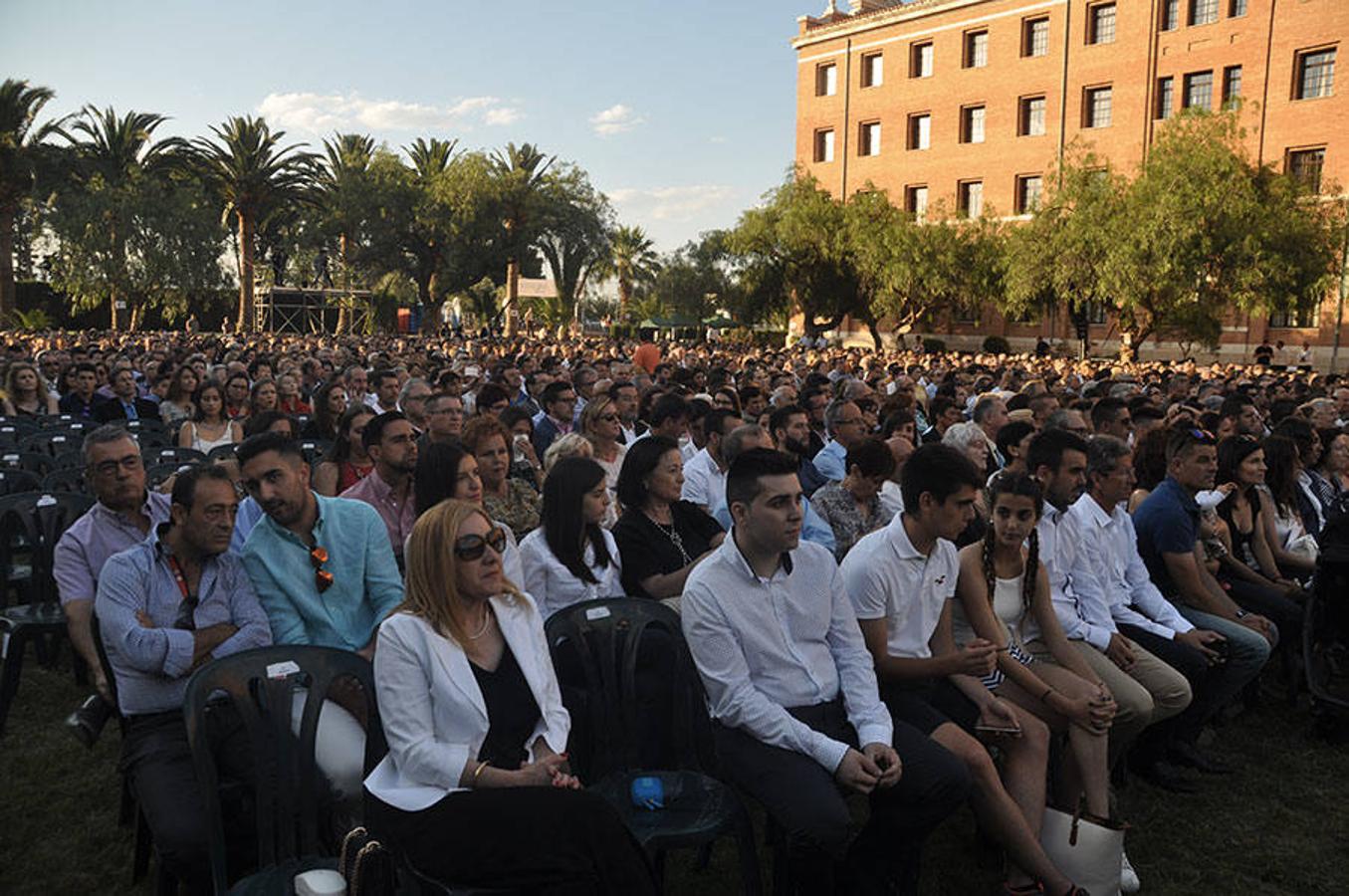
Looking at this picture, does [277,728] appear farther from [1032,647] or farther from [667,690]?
[1032,647]

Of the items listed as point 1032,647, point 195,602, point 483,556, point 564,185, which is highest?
point 564,185

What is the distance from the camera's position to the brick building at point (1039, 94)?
3584cm

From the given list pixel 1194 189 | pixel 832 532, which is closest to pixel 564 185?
pixel 1194 189

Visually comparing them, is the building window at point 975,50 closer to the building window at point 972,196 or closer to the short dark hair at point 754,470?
the building window at point 972,196

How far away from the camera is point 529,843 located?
2.88m

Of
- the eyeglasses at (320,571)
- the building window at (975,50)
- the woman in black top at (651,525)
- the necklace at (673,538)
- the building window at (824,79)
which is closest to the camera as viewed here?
the eyeglasses at (320,571)

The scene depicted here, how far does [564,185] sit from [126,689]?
148ft

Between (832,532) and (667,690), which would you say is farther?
(832,532)

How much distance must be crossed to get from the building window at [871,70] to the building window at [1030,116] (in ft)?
24.7

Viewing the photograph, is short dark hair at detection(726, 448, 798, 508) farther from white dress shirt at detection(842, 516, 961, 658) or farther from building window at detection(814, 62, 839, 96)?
building window at detection(814, 62, 839, 96)

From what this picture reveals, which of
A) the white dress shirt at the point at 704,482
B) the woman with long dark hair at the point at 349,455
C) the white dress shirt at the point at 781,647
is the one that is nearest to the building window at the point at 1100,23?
the white dress shirt at the point at 704,482

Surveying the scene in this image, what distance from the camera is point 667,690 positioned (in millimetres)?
3863

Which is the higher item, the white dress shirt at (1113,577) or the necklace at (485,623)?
the necklace at (485,623)

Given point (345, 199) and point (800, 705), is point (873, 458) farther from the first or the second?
point (345, 199)
